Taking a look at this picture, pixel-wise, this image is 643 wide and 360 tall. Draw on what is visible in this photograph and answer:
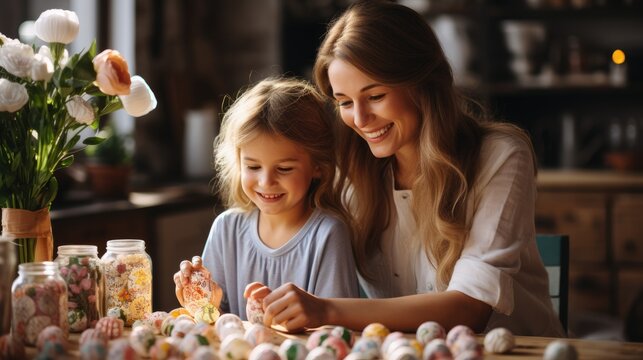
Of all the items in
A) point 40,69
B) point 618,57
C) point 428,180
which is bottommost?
point 428,180

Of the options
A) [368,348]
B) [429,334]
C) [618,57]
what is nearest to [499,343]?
[429,334]

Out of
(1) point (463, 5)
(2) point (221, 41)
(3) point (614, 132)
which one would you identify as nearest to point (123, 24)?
(2) point (221, 41)

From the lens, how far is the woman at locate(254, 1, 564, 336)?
61.8 inches

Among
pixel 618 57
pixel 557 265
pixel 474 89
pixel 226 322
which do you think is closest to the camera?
pixel 226 322

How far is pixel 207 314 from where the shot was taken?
1.38m

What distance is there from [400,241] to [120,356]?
874mm

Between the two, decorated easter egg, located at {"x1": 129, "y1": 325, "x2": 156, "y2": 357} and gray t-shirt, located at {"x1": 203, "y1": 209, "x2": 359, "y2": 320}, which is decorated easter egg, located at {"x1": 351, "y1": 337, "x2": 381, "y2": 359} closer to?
decorated easter egg, located at {"x1": 129, "y1": 325, "x2": 156, "y2": 357}

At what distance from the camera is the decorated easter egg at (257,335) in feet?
3.92

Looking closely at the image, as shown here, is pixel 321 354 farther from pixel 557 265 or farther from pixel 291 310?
pixel 557 265

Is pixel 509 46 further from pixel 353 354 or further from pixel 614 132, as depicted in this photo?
pixel 353 354

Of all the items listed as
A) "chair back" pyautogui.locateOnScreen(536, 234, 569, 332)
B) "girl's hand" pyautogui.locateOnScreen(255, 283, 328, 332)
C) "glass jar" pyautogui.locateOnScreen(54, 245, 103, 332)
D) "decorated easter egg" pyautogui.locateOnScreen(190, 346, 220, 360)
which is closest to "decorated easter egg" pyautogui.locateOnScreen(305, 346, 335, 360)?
"decorated easter egg" pyautogui.locateOnScreen(190, 346, 220, 360)

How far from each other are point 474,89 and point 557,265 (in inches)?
91.8

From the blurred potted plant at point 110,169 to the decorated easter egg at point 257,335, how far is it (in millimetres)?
2232

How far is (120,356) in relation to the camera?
1.06 m
